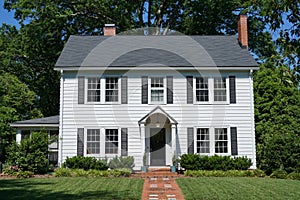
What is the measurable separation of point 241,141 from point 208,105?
7.97 ft

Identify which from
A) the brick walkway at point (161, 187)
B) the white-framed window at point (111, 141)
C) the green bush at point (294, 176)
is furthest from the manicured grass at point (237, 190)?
the white-framed window at point (111, 141)

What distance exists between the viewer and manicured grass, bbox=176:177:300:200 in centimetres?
1081

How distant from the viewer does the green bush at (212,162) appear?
691 inches

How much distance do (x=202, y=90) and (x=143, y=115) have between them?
3.28 m

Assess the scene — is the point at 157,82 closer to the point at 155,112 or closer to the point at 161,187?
the point at 155,112

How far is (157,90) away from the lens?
62.7ft

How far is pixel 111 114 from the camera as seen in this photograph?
18844 mm

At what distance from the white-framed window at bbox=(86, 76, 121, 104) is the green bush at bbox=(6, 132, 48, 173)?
3.18m

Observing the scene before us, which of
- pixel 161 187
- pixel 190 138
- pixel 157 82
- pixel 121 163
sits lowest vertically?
pixel 161 187

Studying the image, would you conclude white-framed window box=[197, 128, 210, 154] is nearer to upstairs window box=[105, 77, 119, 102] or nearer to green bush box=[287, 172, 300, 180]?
Answer: green bush box=[287, 172, 300, 180]

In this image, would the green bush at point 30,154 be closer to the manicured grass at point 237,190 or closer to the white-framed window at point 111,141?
the white-framed window at point 111,141

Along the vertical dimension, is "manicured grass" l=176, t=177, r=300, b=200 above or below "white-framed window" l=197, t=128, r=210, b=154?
below

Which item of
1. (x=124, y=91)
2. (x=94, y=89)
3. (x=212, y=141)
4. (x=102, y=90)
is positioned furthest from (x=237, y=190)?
(x=94, y=89)

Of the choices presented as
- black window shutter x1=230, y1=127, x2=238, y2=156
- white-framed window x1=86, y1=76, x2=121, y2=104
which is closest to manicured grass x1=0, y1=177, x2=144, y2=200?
white-framed window x1=86, y1=76, x2=121, y2=104
